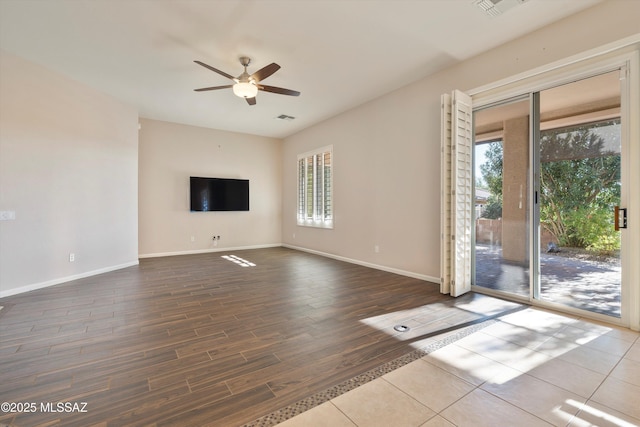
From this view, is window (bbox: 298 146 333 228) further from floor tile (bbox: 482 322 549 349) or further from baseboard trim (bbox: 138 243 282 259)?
floor tile (bbox: 482 322 549 349)

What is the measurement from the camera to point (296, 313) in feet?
10.4

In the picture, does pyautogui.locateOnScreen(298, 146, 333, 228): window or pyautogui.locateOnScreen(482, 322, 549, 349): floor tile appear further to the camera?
pyautogui.locateOnScreen(298, 146, 333, 228): window

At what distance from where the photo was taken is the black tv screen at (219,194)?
7127 millimetres

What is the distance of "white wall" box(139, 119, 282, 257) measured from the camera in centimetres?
664

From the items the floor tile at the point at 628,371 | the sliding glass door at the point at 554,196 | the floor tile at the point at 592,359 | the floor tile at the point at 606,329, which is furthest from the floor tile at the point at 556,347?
the sliding glass door at the point at 554,196

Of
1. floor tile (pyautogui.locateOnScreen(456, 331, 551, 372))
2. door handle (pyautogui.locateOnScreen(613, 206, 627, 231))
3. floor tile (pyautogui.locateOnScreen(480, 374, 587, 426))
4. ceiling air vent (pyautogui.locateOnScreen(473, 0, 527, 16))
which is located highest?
ceiling air vent (pyautogui.locateOnScreen(473, 0, 527, 16))

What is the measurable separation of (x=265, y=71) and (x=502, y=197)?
3.45 metres

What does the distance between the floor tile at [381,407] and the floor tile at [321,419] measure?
1.6 inches

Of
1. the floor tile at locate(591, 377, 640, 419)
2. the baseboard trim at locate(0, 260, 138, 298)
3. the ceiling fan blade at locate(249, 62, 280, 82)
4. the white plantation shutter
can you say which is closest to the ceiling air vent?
the white plantation shutter

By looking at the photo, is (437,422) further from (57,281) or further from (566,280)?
(57,281)

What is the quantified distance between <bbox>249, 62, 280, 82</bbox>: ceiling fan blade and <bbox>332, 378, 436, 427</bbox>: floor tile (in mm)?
3268

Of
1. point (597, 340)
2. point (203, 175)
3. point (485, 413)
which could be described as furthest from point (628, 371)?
point (203, 175)

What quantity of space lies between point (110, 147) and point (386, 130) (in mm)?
5031

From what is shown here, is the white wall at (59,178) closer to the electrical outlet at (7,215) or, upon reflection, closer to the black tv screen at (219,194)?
the electrical outlet at (7,215)
